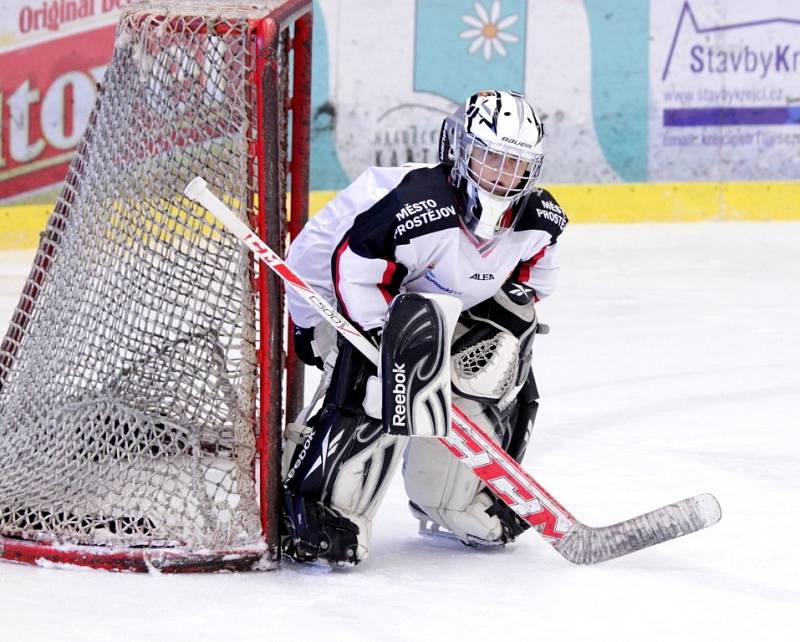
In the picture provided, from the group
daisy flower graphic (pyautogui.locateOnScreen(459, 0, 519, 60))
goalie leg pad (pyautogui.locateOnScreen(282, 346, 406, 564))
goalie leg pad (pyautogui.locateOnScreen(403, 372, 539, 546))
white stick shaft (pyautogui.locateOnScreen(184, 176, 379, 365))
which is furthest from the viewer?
daisy flower graphic (pyautogui.locateOnScreen(459, 0, 519, 60))

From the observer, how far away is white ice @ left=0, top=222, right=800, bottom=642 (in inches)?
75.0

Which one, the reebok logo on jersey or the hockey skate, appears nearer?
the hockey skate

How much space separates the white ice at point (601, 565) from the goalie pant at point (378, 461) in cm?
5

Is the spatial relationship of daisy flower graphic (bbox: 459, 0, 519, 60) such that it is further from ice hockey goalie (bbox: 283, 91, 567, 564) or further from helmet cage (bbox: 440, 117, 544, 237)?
helmet cage (bbox: 440, 117, 544, 237)

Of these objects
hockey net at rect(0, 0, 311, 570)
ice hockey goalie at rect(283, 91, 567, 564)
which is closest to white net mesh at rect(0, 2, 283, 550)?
hockey net at rect(0, 0, 311, 570)

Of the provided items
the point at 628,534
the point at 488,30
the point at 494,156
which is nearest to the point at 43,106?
the point at 488,30

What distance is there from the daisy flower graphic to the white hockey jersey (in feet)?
13.5

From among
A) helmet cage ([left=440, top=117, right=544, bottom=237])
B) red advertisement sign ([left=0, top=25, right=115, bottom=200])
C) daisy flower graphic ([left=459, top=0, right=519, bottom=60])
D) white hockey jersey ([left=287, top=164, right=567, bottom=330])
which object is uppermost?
daisy flower graphic ([left=459, top=0, right=519, bottom=60])

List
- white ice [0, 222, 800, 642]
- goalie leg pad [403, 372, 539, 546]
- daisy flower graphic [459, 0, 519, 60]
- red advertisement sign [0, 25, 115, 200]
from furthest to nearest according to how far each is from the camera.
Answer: daisy flower graphic [459, 0, 519, 60]
red advertisement sign [0, 25, 115, 200]
goalie leg pad [403, 372, 539, 546]
white ice [0, 222, 800, 642]

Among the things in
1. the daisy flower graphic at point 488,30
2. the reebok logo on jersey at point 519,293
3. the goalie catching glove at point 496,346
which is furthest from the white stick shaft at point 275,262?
the daisy flower graphic at point 488,30

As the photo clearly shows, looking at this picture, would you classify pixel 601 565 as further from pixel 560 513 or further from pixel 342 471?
pixel 342 471

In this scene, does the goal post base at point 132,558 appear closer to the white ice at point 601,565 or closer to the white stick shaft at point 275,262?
the white ice at point 601,565

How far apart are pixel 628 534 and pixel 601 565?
6cm

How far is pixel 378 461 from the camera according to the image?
7.19 feet
